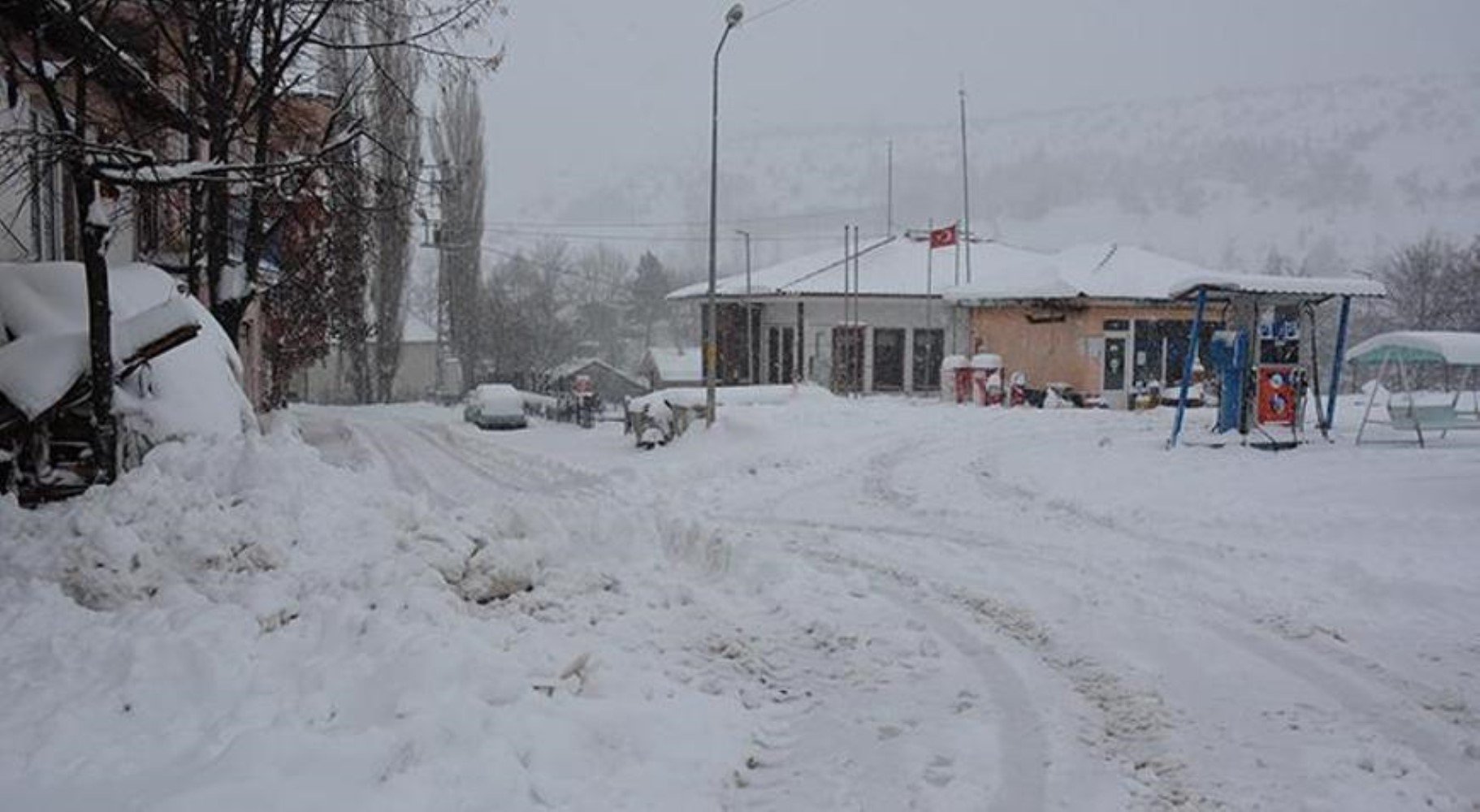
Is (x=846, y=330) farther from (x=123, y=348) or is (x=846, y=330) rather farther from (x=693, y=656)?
(x=693, y=656)

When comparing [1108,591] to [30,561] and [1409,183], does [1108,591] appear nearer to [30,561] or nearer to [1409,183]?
[30,561]

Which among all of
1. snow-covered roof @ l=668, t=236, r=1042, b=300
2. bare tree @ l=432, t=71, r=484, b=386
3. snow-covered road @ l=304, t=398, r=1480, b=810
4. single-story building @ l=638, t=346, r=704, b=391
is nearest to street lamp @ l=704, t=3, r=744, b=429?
snow-covered road @ l=304, t=398, r=1480, b=810

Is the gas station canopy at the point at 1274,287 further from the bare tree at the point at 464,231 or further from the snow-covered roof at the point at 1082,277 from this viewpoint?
the bare tree at the point at 464,231

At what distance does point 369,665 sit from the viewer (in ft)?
18.1

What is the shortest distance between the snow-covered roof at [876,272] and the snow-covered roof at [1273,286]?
21771 mm

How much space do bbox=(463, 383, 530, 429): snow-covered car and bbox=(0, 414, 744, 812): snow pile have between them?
29429 mm

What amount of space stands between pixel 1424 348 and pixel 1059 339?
16.9m

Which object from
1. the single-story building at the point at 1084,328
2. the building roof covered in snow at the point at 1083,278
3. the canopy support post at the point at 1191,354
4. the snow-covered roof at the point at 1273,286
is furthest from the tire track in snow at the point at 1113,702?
the single-story building at the point at 1084,328

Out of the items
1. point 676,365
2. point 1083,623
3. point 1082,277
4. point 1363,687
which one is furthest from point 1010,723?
point 676,365

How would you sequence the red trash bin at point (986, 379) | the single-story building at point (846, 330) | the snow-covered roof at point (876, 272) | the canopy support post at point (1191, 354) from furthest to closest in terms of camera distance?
the snow-covered roof at point (876, 272)
the single-story building at point (846, 330)
the red trash bin at point (986, 379)
the canopy support post at point (1191, 354)

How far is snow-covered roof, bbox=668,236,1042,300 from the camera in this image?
41156 millimetres

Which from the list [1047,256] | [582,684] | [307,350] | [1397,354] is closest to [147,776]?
[582,684]

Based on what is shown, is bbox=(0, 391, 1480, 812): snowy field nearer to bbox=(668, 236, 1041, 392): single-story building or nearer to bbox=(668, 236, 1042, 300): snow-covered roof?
bbox=(668, 236, 1041, 392): single-story building

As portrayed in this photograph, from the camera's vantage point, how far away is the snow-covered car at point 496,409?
124 ft
